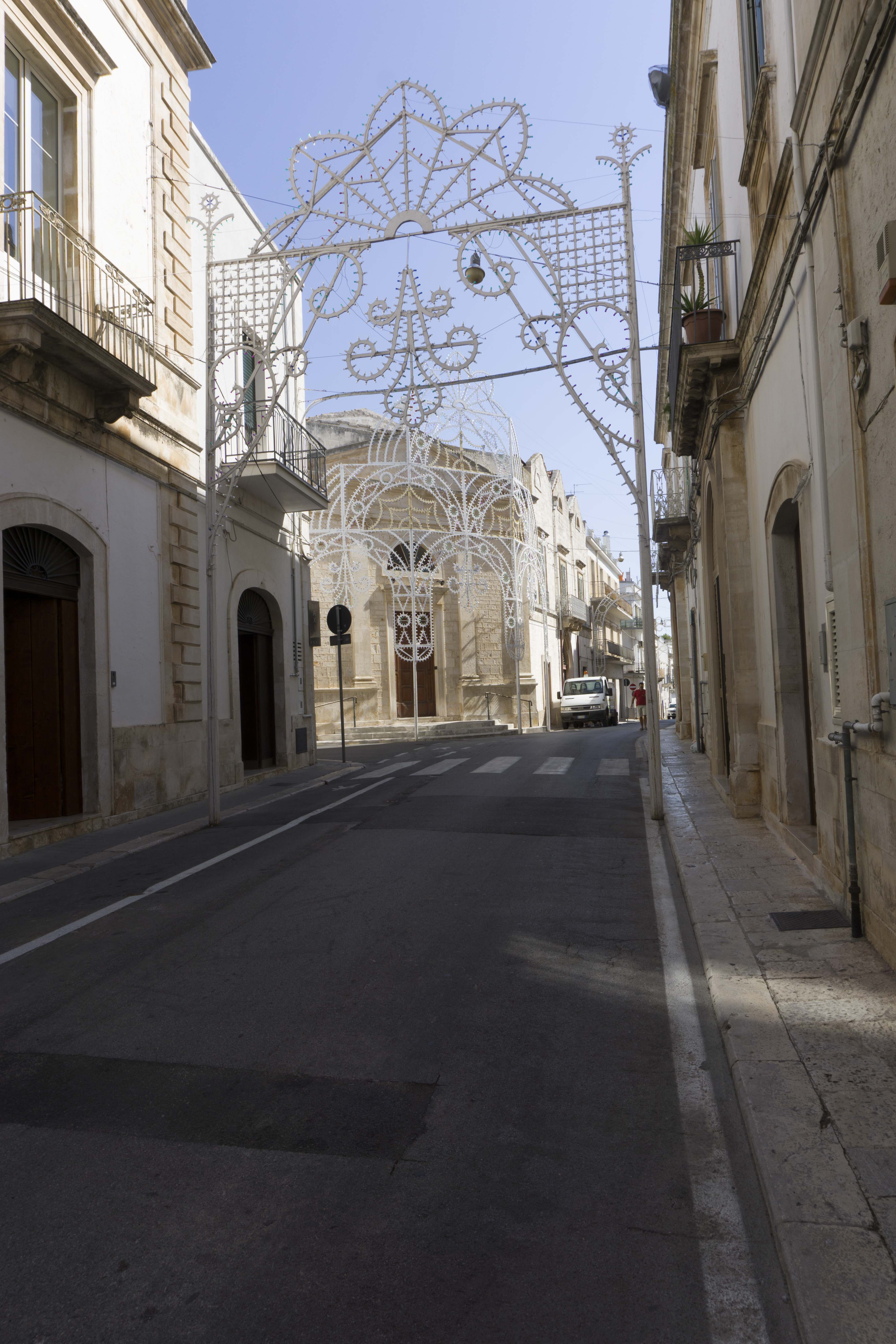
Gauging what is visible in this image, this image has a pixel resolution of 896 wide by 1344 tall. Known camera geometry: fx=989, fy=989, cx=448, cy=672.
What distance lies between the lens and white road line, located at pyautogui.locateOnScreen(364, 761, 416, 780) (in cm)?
1483

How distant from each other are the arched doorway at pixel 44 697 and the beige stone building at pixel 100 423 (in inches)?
0.8

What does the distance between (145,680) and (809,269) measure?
8892 mm

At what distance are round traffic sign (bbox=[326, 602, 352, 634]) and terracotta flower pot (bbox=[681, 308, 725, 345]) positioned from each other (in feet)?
29.0

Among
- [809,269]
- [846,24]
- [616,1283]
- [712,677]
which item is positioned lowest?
[616,1283]

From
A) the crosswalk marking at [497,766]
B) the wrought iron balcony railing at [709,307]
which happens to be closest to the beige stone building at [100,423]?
the crosswalk marking at [497,766]

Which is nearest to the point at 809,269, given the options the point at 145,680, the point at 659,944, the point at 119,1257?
the point at 659,944

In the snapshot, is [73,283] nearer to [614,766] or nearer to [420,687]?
[614,766]

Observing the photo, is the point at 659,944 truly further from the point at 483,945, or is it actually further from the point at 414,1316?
the point at 414,1316

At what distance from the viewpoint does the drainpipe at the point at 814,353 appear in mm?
5473

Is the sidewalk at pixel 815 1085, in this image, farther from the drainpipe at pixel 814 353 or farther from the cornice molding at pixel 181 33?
the cornice molding at pixel 181 33

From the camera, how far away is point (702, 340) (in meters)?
10.2

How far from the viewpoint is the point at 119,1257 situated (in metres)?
2.48

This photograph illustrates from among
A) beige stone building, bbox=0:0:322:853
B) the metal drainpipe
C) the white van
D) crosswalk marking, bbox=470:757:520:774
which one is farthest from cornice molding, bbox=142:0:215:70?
the white van

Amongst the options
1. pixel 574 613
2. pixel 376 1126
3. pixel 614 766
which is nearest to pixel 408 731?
pixel 614 766
